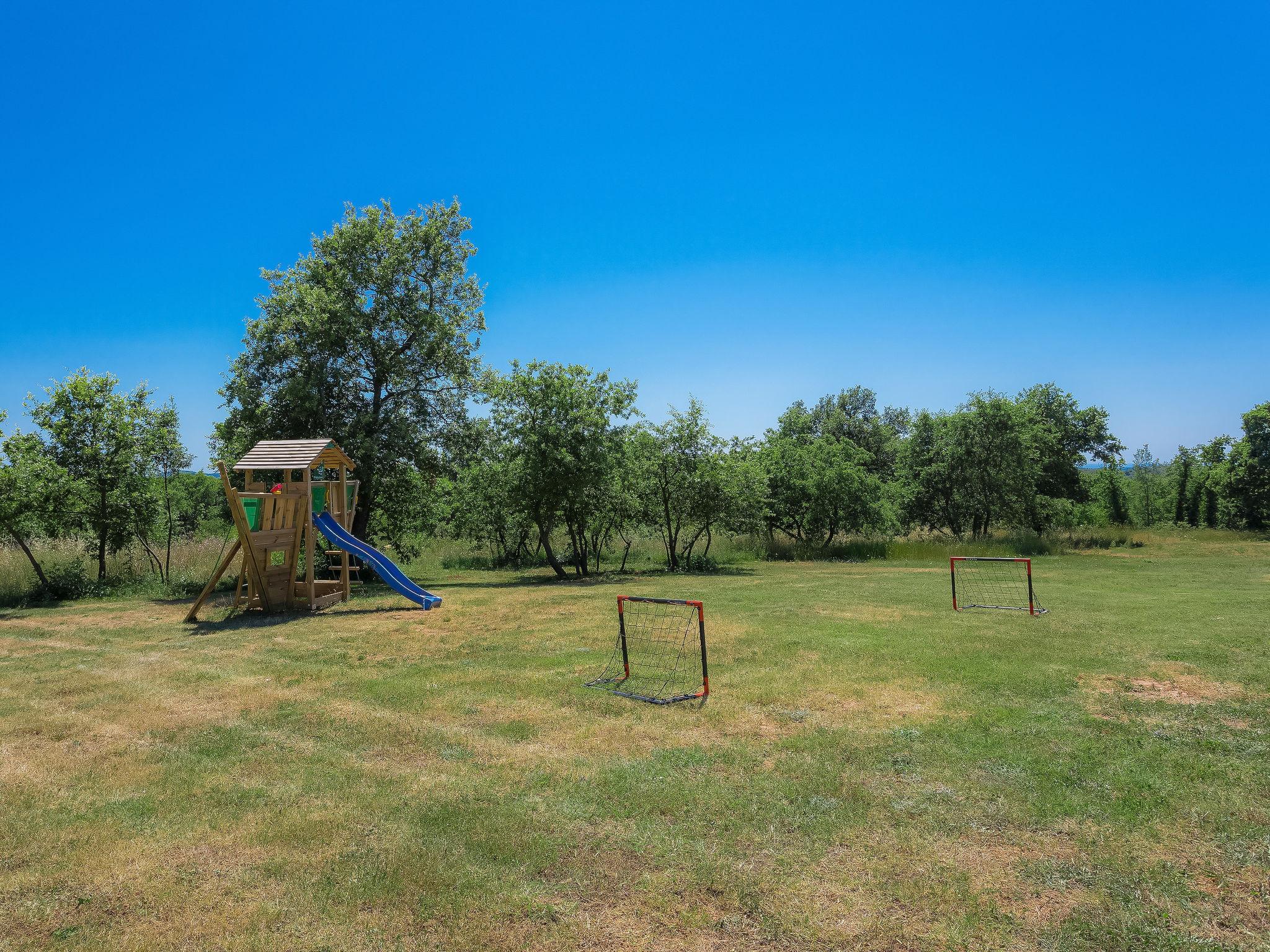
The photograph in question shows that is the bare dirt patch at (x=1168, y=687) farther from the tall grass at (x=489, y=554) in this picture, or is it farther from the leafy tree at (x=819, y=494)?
the leafy tree at (x=819, y=494)

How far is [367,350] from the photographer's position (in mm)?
23359

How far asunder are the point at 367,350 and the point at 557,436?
6.82m

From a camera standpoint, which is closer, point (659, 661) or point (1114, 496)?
point (659, 661)

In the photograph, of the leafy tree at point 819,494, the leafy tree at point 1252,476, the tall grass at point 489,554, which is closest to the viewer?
the tall grass at point 489,554

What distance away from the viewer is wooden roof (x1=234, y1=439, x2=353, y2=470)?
53.5 feet

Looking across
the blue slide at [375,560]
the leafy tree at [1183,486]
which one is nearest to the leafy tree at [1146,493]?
the leafy tree at [1183,486]

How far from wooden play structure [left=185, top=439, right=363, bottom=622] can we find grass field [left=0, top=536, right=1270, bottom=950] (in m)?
4.93

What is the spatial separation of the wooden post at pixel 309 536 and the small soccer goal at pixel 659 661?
304 inches

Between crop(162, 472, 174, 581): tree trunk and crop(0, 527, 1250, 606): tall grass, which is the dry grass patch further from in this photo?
crop(162, 472, 174, 581): tree trunk

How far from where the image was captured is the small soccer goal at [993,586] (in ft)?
49.7

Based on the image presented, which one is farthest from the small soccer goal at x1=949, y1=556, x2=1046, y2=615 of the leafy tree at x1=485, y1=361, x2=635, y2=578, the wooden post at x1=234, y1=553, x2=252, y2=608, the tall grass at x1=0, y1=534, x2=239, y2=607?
the tall grass at x1=0, y1=534, x2=239, y2=607

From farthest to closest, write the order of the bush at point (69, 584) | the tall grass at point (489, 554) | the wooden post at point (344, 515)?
the tall grass at point (489, 554)
the bush at point (69, 584)
the wooden post at point (344, 515)

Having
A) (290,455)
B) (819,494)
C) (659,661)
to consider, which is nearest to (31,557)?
(290,455)

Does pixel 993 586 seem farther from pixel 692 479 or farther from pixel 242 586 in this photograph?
pixel 242 586
